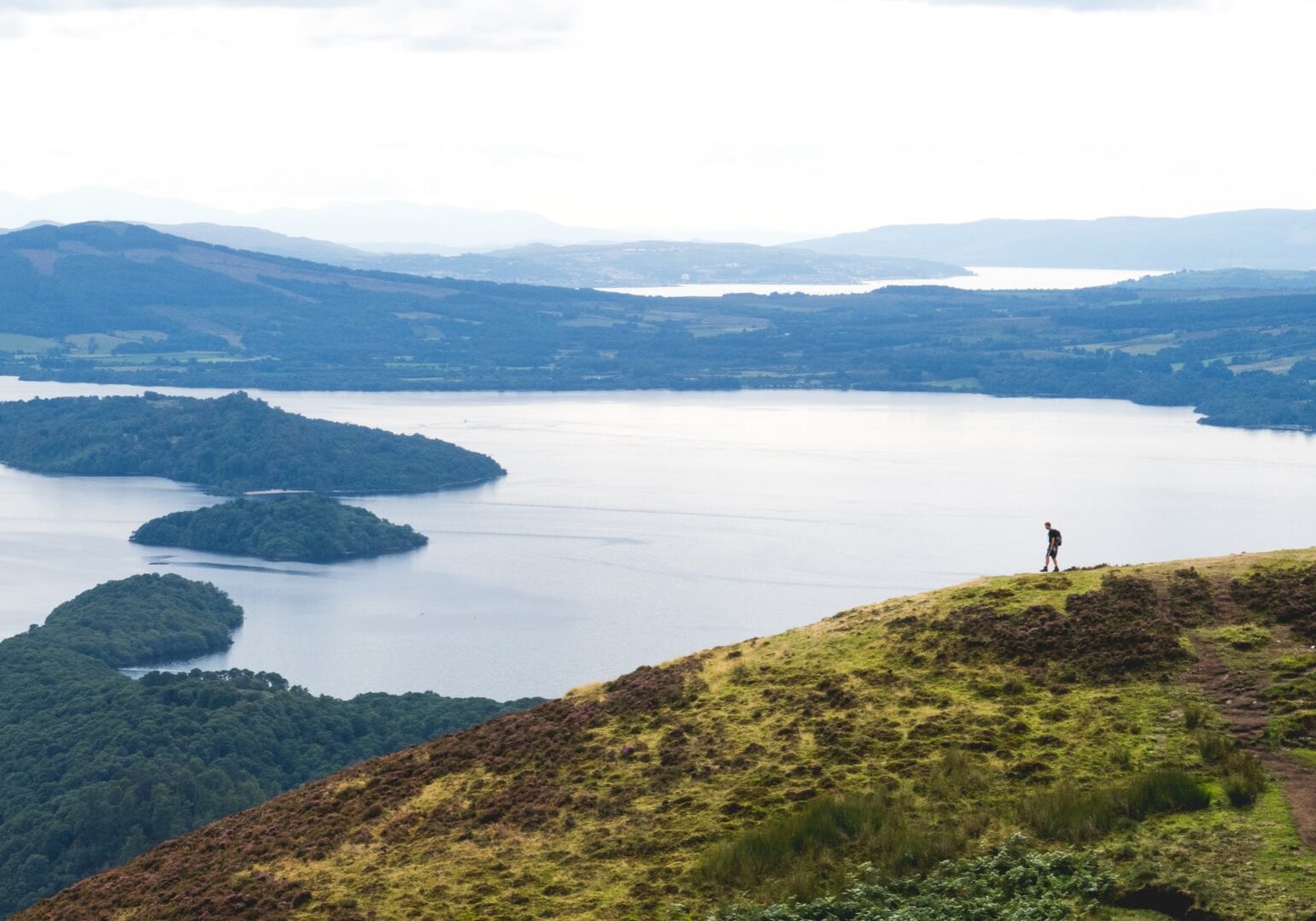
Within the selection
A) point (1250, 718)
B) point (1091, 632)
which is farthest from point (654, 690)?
point (1250, 718)

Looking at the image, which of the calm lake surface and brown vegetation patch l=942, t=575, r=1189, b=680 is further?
the calm lake surface

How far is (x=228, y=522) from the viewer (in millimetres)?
132250

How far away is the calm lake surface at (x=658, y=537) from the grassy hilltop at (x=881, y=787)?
56.3 meters

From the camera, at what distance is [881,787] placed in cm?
1941

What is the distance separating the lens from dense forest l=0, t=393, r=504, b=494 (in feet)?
522

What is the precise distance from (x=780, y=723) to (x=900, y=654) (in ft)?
8.40

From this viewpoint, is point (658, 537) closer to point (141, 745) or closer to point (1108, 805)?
point (141, 745)

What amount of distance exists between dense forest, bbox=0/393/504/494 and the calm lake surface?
4095 millimetres

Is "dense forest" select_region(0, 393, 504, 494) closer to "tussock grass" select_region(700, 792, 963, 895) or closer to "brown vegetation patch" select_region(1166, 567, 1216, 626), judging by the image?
"brown vegetation patch" select_region(1166, 567, 1216, 626)

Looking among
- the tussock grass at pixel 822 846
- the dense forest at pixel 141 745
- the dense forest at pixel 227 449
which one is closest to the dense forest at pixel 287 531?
the dense forest at pixel 227 449

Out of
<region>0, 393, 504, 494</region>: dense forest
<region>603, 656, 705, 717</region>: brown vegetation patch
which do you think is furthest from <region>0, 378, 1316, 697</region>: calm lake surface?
<region>603, 656, 705, 717</region>: brown vegetation patch

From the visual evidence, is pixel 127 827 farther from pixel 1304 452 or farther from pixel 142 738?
pixel 1304 452

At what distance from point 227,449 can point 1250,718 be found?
15823 cm

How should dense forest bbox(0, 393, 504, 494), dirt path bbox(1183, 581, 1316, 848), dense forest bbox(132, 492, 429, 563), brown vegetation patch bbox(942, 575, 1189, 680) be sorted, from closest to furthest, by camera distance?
dirt path bbox(1183, 581, 1316, 848) → brown vegetation patch bbox(942, 575, 1189, 680) → dense forest bbox(132, 492, 429, 563) → dense forest bbox(0, 393, 504, 494)
